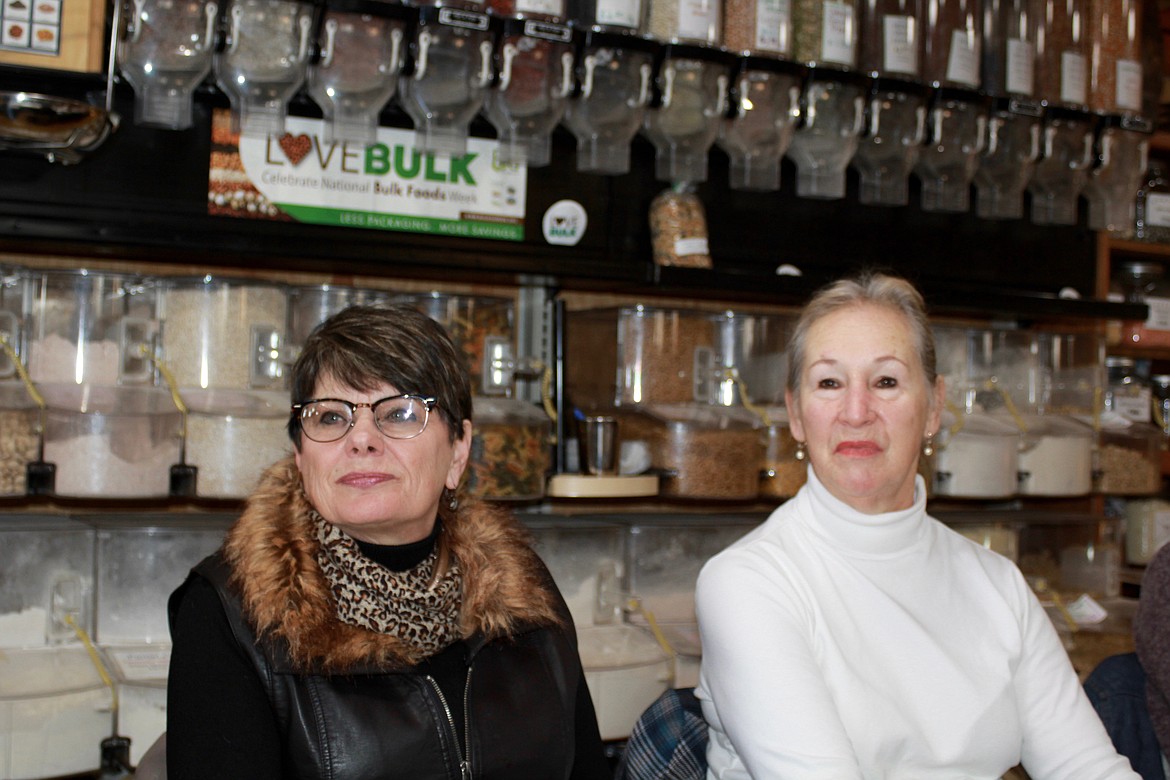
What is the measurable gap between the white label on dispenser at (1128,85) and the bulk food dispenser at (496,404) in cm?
179

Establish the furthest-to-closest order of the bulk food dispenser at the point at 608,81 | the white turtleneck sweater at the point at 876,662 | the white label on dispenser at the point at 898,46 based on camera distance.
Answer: the white label on dispenser at the point at 898,46, the bulk food dispenser at the point at 608,81, the white turtleneck sweater at the point at 876,662

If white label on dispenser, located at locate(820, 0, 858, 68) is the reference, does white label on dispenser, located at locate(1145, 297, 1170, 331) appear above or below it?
below

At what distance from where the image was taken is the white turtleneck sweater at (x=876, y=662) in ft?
5.26

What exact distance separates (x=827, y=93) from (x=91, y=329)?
1716 millimetres

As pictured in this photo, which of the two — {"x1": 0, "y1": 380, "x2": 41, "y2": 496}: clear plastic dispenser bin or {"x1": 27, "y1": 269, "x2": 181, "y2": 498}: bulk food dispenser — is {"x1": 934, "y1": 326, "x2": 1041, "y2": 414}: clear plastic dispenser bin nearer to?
{"x1": 27, "y1": 269, "x2": 181, "y2": 498}: bulk food dispenser

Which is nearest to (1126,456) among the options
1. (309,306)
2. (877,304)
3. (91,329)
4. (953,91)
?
(953,91)

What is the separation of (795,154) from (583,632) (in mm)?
1287

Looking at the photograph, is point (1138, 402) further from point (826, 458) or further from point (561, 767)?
point (561, 767)

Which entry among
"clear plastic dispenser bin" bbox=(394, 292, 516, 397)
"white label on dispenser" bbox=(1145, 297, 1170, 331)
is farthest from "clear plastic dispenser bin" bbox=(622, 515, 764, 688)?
"white label on dispenser" bbox=(1145, 297, 1170, 331)

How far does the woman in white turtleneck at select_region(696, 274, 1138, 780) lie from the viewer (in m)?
1.65

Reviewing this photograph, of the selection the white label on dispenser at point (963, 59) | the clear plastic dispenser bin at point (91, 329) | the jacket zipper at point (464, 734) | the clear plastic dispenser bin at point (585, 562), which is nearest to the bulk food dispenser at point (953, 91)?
the white label on dispenser at point (963, 59)

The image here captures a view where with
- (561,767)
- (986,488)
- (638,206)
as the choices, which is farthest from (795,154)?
(561,767)

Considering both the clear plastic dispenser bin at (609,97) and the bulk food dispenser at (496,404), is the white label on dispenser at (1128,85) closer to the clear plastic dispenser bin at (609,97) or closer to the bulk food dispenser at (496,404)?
the clear plastic dispenser bin at (609,97)

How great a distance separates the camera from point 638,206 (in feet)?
9.63
